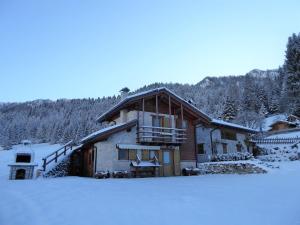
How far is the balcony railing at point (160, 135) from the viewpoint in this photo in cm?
2153

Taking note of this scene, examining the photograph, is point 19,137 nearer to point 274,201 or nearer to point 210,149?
point 210,149

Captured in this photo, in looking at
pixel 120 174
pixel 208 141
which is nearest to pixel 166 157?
pixel 120 174

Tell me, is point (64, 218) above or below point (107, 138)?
below

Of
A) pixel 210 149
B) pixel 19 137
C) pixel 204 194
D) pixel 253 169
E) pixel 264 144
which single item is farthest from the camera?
pixel 19 137

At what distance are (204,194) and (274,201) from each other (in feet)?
8.63

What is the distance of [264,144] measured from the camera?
38719mm

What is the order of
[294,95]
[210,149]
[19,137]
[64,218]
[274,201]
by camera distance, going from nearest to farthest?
1. [64,218]
2. [274,201]
3. [294,95]
4. [210,149]
5. [19,137]

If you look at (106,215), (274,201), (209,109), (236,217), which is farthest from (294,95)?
(209,109)

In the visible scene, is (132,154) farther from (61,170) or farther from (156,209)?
(156,209)

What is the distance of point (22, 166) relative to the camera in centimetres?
2011

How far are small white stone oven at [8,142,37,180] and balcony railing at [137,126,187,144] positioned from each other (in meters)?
9.11

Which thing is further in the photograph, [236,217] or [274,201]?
[274,201]

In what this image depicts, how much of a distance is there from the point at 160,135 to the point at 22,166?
1167 cm

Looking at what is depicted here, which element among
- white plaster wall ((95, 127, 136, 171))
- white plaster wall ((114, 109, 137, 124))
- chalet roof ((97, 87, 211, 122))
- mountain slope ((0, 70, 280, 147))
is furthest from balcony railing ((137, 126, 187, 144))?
mountain slope ((0, 70, 280, 147))
